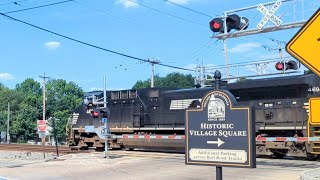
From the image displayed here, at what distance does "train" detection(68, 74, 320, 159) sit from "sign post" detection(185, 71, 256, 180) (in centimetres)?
642

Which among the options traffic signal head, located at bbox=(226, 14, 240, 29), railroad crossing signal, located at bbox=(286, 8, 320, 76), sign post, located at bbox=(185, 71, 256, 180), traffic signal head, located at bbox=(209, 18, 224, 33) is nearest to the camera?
railroad crossing signal, located at bbox=(286, 8, 320, 76)

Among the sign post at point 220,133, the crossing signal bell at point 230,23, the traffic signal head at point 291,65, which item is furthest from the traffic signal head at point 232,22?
the sign post at point 220,133

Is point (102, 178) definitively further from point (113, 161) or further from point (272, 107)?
point (272, 107)

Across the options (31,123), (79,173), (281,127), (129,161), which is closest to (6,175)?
(79,173)

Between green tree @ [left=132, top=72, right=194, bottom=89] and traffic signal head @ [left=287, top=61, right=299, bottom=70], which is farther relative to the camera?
green tree @ [left=132, top=72, right=194, bottom=89]

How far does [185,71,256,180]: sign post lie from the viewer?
6.11 m

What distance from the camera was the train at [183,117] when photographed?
18516 millimetres

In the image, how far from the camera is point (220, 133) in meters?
6.30

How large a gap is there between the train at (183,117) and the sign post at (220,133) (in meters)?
6.42

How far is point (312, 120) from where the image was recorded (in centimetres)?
405

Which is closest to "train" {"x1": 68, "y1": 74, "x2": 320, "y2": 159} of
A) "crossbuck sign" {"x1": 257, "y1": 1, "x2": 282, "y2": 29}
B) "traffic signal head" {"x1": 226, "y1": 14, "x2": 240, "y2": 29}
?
"traffic signal head" {"x1": 226, "y1": 14, "x2": 240, "y2": 29}

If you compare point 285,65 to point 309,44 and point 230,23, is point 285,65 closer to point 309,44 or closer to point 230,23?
point 230,23

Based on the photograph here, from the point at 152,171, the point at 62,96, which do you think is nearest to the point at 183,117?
the point at 152,171

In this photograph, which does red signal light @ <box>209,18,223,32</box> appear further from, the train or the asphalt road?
the asphalt road
